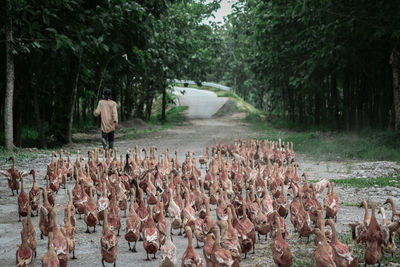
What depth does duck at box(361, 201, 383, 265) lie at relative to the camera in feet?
16.3

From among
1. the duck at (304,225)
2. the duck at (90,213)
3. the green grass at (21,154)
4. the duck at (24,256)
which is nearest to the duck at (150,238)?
the duck at (90,213)

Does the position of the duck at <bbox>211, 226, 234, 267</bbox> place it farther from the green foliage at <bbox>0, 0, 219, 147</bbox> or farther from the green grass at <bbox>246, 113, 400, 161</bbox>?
the green foliage at <bbox>0, 0, 219, 147</bbox>

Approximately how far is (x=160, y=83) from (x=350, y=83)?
458 inches

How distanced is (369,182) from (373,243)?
5.33m

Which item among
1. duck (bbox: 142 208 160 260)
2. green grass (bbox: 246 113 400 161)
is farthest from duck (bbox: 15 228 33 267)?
green grass (bbox: 246 113 400 161)

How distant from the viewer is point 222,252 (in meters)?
4.57

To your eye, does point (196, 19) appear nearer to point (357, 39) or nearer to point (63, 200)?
point (357, 39)

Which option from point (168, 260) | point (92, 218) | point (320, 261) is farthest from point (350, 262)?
point (92, 218)

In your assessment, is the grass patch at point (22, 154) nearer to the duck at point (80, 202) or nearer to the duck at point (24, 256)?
the duck at point (80, 202)

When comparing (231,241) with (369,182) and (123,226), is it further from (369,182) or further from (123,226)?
(369,182)

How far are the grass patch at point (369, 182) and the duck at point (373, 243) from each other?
478 centimetres

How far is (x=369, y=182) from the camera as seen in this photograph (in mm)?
10023

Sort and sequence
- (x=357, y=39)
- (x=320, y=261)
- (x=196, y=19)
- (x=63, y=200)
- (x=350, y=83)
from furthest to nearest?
1. (x=196, y=19)
2. (x=350, y=83)
3. (x=357, y=39)
4. (x=63, y=200)
5. (x=320, y=261)

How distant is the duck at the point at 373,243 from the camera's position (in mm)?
4977
